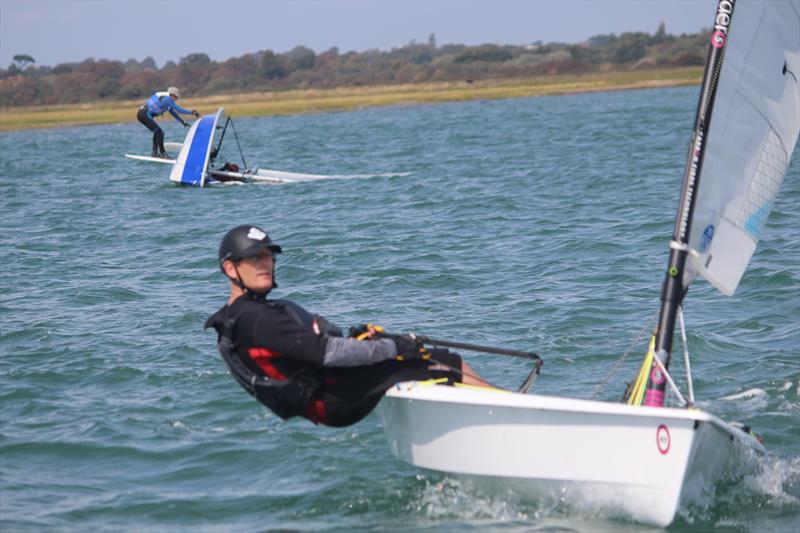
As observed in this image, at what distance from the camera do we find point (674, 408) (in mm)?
5273

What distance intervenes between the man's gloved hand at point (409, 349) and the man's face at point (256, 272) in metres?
0.70

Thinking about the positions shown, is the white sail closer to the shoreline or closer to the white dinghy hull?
the white dinghy hull

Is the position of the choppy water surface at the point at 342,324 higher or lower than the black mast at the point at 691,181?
lower

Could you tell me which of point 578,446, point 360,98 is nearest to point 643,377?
point 578,446

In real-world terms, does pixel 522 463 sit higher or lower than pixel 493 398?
lower

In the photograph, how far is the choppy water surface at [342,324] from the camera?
5691mm

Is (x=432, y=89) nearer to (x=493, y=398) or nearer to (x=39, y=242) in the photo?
(x=39, y=242)

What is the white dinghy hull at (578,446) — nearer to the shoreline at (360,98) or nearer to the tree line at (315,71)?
the shoreline at (360,98)

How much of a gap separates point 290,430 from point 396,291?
13.2 feet

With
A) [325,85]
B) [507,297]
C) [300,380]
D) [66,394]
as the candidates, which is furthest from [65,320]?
[325,85]

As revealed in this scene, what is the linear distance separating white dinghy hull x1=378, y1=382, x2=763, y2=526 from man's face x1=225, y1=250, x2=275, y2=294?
2.66 ft

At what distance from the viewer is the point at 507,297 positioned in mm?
10242

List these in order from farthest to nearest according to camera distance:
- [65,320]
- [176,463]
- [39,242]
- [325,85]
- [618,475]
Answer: [325,85] → [39,242] → [65,320] → [176,463] → [618,475]

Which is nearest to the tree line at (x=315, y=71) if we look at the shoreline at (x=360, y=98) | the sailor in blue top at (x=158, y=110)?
the shoreline at (x=360, y=98)
